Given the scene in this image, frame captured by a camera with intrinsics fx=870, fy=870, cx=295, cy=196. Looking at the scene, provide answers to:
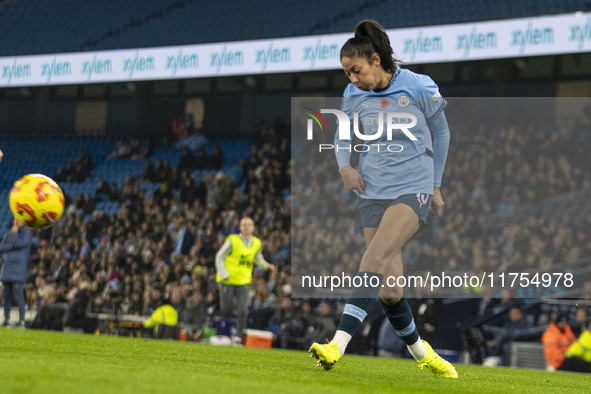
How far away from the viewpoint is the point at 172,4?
22000mm

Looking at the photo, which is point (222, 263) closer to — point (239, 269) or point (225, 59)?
point (239, 269)

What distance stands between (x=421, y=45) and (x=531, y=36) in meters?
2.05

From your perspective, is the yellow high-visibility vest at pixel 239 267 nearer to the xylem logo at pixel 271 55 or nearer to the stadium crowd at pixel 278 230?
the stadium crowd at pixel 278 230

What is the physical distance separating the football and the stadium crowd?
5044mm

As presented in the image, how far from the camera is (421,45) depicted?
53.3 feet

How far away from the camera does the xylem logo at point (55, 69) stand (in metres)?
20.2

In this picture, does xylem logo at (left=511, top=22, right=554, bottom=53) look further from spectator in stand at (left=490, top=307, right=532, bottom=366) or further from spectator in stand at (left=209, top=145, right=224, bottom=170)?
spectator in stand at (left=209, top=145, right=224, bottom=170)

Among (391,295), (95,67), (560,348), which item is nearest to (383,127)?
(391,295)

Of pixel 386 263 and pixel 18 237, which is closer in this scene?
pixel 386 263

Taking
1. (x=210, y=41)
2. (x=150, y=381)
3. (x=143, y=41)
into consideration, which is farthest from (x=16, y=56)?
(x=150, y=381)

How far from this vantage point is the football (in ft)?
24.7

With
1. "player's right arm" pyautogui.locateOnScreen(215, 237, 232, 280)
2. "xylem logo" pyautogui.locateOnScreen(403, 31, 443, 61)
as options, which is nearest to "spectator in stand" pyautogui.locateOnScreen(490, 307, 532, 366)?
"player's right arm" pyautogui.locateOnScreen(215, 237, 232, 280)

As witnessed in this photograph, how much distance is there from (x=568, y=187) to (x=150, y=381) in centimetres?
941

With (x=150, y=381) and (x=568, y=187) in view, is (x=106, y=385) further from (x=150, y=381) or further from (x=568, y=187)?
(x=568, y=187)
